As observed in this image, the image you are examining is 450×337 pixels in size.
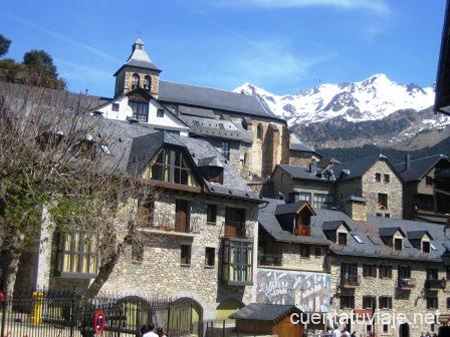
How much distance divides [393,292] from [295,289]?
1060 centimetres

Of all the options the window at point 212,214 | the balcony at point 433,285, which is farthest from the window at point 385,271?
the window at point 212,214

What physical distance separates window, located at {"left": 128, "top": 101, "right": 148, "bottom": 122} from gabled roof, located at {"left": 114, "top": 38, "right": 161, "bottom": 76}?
25486 millimetres

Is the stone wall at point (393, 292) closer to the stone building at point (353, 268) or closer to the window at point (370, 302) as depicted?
the stone building at point (353, 268)

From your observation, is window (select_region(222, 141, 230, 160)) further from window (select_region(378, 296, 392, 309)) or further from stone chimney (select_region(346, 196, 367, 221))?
window (select_region(378, 296, 392, 309))

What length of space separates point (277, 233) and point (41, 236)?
60.7 ft

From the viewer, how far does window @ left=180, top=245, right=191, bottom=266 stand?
3969 cm

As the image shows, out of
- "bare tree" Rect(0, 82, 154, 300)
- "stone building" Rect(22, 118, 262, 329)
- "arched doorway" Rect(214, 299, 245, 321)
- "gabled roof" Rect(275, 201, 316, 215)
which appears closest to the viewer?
"bare tree" Rect(0, 82, 154, 300)

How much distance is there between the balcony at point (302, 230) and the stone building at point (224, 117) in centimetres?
3659

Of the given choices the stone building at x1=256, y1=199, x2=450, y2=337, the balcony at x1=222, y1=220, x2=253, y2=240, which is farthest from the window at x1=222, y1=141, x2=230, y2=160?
the balcony at x1=222, y1=220, x2=253, y2=240

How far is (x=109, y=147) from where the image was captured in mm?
39562

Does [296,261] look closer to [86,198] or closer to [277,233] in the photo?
[277,233]

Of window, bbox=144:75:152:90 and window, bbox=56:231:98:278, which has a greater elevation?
window, bbox=144:75:152:90

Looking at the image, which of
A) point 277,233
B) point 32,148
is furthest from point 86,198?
point 277,233

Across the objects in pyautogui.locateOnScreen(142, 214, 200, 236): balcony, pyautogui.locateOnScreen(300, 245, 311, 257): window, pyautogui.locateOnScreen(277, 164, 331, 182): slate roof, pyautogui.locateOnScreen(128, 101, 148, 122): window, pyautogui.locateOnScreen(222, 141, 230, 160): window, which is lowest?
pyautogui.locateOnScreen(300, 245, 311, 257): window
